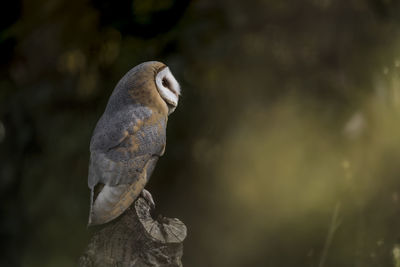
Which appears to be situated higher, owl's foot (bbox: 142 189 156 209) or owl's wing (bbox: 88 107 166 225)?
owl's wing (bbox: 88 107 166 225)

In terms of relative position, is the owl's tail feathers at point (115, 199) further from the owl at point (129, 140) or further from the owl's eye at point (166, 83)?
the owl's eye at point (166, 83)

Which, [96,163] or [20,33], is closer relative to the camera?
[96,163]

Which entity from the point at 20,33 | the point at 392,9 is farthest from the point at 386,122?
the point at 20,33

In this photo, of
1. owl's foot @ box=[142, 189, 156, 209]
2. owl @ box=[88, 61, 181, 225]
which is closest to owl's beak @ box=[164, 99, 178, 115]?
owl @ box=[88, 61, 181, 225]

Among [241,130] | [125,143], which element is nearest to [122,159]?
[125,143]

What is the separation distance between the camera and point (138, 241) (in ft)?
1.84

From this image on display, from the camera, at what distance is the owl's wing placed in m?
0.56

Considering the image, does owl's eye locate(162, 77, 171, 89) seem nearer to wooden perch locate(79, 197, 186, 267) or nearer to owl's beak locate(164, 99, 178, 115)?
owl's beak locate(164, 99, 178, 115)

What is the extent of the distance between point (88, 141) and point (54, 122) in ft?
0.20

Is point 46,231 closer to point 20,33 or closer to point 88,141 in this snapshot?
point 88,141

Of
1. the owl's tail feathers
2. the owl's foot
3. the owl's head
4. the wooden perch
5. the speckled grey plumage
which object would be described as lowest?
the wooden perch

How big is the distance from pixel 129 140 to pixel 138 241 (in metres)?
0.11

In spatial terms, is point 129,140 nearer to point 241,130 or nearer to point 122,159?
point 122,159

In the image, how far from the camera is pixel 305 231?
0.63m
